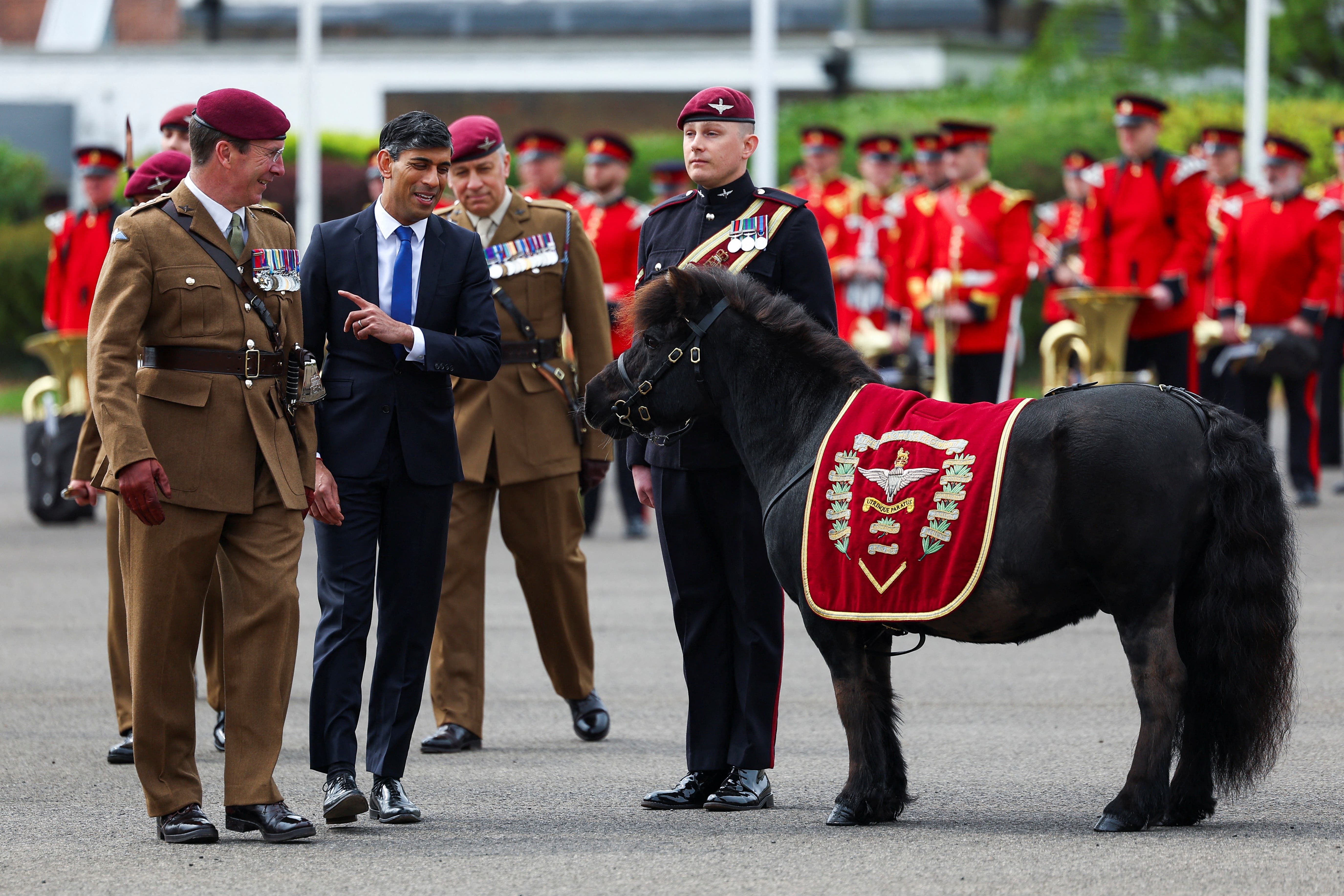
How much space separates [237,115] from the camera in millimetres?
5566

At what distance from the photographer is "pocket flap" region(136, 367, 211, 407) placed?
5.55 metres

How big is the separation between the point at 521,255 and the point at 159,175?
4.60 ft

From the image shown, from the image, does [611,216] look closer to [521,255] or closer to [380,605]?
[521,255]

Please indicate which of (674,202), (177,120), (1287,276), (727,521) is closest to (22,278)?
(1287,276)

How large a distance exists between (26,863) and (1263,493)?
3.60 meters

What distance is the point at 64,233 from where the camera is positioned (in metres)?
13.9

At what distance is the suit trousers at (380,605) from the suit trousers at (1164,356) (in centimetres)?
819

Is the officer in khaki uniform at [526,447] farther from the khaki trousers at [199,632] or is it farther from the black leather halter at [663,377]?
the khaki trousers at [199,632]

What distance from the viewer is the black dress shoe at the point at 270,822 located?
18.3 ft

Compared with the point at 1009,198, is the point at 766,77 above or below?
above

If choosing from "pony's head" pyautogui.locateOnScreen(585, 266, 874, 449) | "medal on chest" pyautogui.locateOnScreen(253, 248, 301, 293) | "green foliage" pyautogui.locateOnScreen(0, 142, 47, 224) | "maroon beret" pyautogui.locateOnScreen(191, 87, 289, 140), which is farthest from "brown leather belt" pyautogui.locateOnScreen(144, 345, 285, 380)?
"green foliage" pyautogui.locateOnScreen(0, 142, 47, 224)

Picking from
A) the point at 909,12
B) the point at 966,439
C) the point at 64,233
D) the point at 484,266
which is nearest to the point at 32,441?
the point at 64,233

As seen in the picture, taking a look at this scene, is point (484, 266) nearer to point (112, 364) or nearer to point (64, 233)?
point (112, 364)

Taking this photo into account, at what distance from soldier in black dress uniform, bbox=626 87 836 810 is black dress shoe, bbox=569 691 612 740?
3.59 ft
